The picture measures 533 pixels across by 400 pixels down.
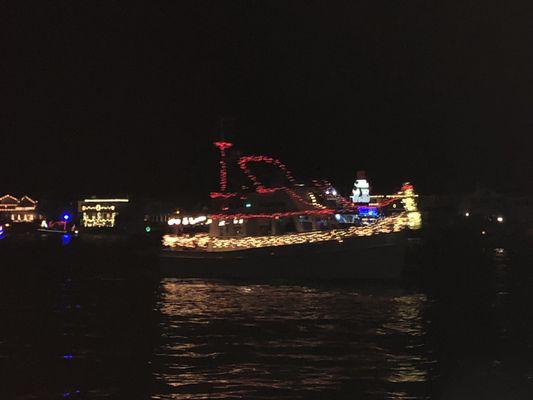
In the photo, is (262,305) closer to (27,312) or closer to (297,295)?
(297,295)

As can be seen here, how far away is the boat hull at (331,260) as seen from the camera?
28609mm

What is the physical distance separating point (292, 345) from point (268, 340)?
0.85 m

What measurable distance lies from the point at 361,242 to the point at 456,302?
6598 millimetres

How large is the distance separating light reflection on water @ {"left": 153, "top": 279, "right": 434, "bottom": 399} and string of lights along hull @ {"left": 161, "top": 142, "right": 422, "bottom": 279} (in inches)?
178

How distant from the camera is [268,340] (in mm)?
15539

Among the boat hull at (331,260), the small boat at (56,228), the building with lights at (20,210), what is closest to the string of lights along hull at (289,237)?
the boat hull at (331,260)

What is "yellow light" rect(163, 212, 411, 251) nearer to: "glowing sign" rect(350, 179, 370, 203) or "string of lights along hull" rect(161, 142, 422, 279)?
"string of lights along hull" rect(161, 142, 422, 279)

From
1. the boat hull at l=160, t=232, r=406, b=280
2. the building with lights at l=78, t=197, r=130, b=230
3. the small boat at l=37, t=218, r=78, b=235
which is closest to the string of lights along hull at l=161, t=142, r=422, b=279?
the boat hull at l=160, t=232, r=406, b=280

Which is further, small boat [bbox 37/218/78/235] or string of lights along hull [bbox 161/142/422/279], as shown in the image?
small boat [bbox 37/218/78/235]

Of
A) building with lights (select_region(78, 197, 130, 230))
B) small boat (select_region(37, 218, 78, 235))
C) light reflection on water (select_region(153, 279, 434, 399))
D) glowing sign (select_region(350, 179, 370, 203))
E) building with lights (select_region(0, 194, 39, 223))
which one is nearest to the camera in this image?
light reflection on water (select_region(153, 279, 434, 399))

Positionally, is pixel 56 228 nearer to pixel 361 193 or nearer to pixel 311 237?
pixel 361 193

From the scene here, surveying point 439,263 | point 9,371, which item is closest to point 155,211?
point 439,263

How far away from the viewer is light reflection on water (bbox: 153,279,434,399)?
456 inches

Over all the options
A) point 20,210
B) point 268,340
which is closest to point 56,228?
point 20,210
